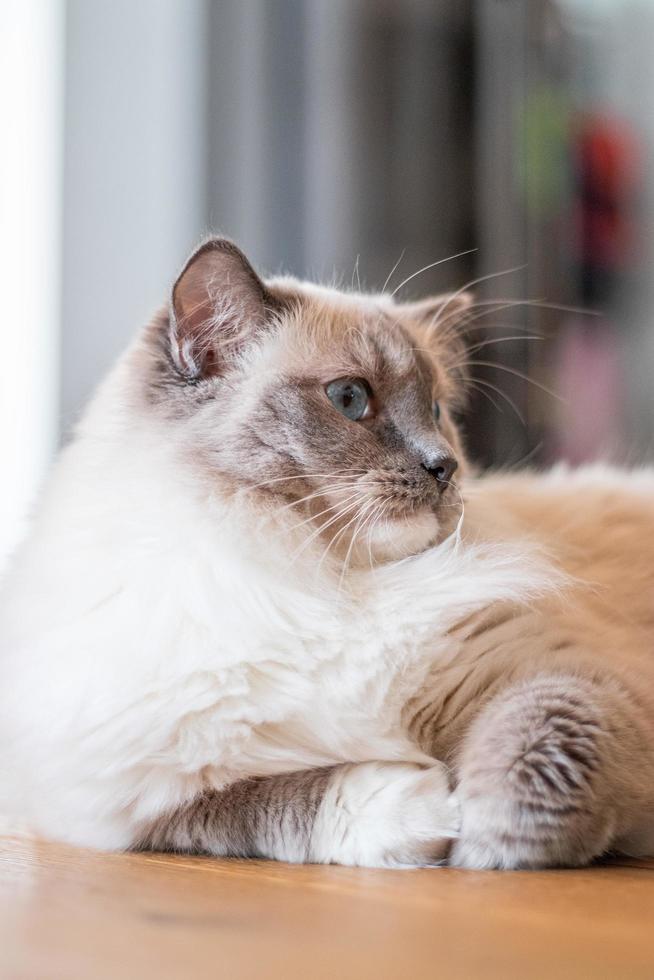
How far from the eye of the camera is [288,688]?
4.29 feet

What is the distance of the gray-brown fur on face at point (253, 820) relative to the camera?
4.09 ft

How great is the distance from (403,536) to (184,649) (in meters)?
0.33

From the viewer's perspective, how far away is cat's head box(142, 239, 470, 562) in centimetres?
140

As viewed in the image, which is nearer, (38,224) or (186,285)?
(186,285)

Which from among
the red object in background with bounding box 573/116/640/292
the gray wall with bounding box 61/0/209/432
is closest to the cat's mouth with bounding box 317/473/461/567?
the gray wall with bounding box 61/0/209/432

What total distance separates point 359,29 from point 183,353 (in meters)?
2.21

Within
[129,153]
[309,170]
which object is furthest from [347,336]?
[129,153]

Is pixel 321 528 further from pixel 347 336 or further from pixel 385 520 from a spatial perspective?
pixel 347 336

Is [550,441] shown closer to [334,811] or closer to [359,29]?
[359,29]

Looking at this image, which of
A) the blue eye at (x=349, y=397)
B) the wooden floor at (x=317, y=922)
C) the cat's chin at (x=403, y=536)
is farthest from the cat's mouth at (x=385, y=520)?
the wooden floor at (x=317, y=922)

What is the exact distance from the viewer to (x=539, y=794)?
116cm

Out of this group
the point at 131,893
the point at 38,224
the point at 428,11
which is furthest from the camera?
A: the point at 428,11

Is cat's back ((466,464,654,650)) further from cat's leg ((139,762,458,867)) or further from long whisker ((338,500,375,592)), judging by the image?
cat's leg ((139,762,458,867))

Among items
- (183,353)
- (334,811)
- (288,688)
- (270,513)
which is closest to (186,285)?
(183,353)
